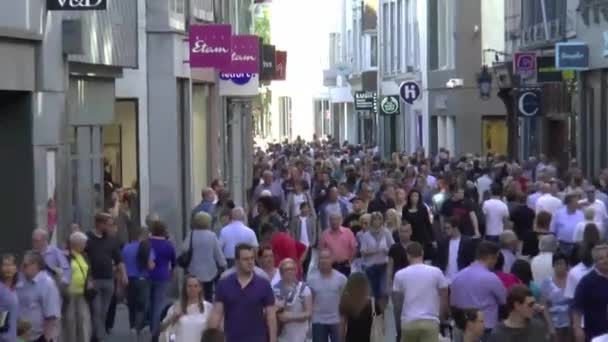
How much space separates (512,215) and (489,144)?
31295 millimetres

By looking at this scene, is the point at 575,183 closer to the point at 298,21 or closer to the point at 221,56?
the point at 221,56

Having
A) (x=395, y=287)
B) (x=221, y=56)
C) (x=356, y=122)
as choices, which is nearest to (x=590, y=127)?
(x=221, y=56)

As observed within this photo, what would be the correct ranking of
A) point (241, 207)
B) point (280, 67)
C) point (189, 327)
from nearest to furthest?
1. point (189, 327)
2. point (241, 207)
3. point (280, 67)

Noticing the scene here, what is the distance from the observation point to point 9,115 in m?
19.4

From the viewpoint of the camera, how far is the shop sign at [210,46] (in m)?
28.9

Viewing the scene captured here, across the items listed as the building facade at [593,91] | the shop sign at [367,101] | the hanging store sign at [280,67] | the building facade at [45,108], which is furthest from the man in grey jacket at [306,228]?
the shop sign at [367,101]

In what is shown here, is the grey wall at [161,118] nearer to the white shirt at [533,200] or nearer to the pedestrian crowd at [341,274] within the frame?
the pedestrian crowd at [341,274]

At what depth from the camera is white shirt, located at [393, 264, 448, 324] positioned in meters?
14.9

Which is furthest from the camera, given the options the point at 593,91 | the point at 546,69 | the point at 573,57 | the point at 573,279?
the point at 546,69

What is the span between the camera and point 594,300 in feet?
45.5

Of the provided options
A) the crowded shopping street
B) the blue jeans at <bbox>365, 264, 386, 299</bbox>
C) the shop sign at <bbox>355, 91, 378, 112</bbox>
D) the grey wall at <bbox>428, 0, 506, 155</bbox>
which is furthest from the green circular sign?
the blue jeans at <bbox>365, 264, 386, 299</bbox>

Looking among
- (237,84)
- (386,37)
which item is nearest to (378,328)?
Result: (237,84)

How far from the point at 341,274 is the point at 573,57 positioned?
2071cm

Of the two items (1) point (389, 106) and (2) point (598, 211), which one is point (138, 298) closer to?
(2) point (598, 211)
